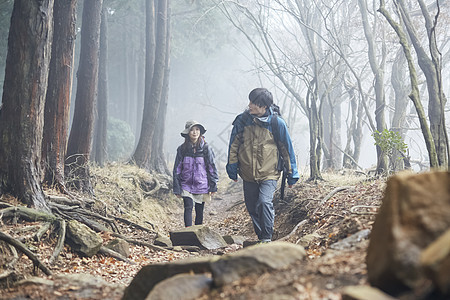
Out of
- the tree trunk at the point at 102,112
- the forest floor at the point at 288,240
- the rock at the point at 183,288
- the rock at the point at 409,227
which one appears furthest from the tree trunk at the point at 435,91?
the tree trunk at the point at 102,112

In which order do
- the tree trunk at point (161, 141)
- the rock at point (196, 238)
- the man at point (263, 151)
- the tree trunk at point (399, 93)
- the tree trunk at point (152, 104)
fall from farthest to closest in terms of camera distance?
the tree trunk at point (161, 141)
the tree trunk at point (152, 104)
the tree trunk at point (399, 93)
the rock at point (196, 238)
the man at point (263, 151)

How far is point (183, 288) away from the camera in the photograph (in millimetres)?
2797

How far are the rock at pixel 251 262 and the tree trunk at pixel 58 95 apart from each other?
488cm

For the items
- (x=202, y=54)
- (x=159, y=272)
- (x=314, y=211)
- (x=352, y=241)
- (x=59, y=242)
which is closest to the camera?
(x=159, y=272)

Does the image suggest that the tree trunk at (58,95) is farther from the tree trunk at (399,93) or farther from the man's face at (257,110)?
the tree trunk at (399,93)

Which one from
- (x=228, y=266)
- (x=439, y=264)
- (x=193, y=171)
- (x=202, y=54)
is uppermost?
(x=202, y=54)

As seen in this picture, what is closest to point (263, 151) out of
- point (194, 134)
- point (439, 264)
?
point (194, 134)

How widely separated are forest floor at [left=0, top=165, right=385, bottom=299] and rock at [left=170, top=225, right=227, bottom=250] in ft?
0.47

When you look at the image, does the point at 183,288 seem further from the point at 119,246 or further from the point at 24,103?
the point at 24,103

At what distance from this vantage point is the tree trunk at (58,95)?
22.6 feet

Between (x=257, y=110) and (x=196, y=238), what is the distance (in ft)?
7.61

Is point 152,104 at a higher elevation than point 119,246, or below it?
higher

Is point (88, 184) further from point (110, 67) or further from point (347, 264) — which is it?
point (110, 67)

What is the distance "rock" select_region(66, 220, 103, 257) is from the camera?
525cm
